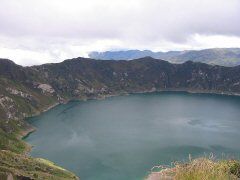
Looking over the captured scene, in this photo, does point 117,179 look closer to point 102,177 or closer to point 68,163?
point 102,177

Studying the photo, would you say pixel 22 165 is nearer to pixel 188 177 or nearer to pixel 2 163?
pixel 2 163

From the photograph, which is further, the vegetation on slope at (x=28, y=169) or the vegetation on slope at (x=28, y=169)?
the vegetation on slope at (x=28, y=169)

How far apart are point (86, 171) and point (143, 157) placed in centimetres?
3348

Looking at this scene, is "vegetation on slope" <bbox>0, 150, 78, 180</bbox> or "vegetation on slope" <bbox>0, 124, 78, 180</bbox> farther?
"vegetation on slope" <bbox>0, 150, 78, 180</bbox>

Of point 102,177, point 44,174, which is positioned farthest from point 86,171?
point 44,174

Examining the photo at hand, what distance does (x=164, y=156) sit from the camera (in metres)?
200

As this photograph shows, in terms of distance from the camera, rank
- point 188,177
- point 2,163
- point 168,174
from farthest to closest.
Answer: point 2,163 → point 168,174 → point 188,177

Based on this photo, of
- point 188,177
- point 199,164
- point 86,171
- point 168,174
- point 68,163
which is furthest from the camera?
point 68,163

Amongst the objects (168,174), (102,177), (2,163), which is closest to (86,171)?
(102,177)

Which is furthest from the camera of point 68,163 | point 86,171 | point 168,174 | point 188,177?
point 68,163

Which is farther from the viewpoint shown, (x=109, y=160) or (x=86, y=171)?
(x=109, y=160)

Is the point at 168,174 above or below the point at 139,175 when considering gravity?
above

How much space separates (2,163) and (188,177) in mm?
153605

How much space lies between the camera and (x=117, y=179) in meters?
164
